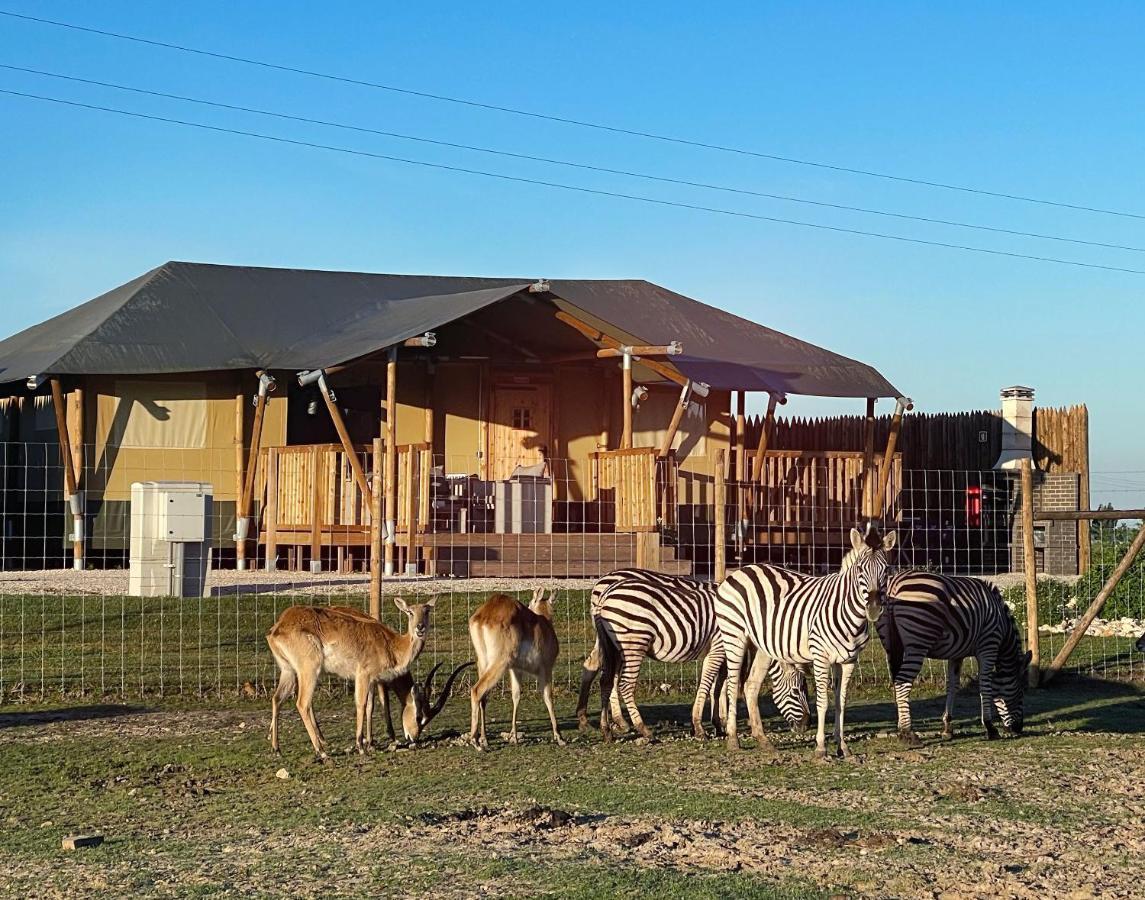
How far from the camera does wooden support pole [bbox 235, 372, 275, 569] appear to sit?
25.2 meters

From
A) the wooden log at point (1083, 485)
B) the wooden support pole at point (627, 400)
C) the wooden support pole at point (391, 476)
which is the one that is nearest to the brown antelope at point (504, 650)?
the wooden support pole at point (391, 476)

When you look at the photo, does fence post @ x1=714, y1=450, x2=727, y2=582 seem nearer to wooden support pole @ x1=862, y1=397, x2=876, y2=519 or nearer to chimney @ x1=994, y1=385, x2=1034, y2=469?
wooden support pole @ x1=862, y1=397, x2=876, y2=519

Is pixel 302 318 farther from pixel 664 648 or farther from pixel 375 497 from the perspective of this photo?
pixel 664 648

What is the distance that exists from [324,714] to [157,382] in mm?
14058

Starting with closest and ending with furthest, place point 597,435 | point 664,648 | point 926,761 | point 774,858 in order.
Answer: point 774,858 < point 926,761 < point 664,648 < point 597,435

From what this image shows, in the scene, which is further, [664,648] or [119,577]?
[119,577]

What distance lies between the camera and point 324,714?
45.0 ft

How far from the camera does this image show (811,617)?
11.9m

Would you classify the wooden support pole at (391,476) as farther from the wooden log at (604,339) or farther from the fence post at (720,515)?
the fence post at (720,515)

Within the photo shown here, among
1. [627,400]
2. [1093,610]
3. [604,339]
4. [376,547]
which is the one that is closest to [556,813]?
[376,547]

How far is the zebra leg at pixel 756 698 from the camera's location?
11.9m

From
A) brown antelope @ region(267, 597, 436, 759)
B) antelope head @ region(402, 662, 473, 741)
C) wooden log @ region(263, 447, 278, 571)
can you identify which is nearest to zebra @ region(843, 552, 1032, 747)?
antelope head @ region(402, 662, 473, 741)

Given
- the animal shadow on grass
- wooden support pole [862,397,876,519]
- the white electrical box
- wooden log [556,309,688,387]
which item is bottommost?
the animal shadow on grass

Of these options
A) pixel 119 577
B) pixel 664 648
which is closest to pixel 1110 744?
pixel 664 648
